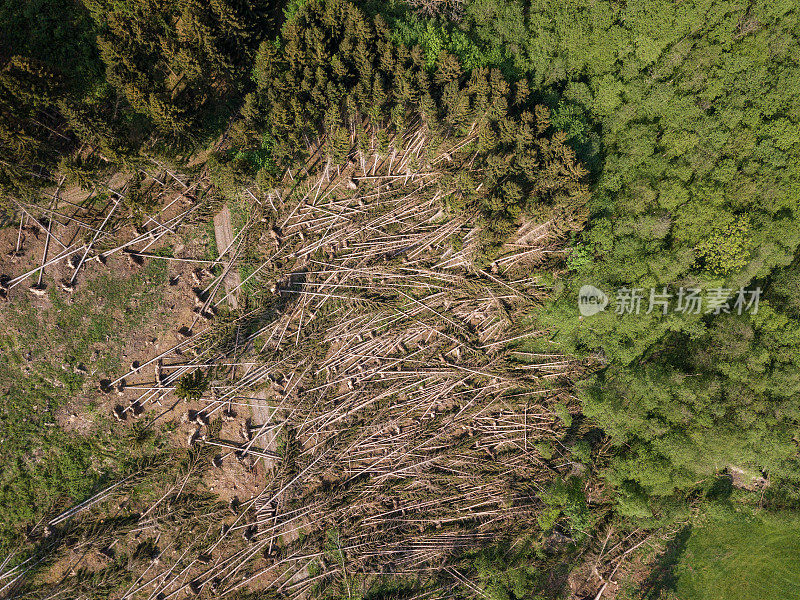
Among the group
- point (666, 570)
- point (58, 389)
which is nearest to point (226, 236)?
point (58, 389)

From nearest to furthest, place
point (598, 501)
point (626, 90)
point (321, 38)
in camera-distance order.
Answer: point (321, 38) → point (626, 90) → point (598, 501)

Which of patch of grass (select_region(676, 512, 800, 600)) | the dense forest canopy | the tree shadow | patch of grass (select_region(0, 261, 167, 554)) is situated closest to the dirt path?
the dense forest canopy

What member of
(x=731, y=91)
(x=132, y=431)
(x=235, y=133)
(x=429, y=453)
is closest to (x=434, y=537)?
(x=429, y=453)

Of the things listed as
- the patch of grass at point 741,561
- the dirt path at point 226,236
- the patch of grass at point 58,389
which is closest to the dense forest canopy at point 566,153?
the patch of grass at point 58,389

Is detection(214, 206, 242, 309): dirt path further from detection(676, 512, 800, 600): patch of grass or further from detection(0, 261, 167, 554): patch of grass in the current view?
detection(676, 512, 800, 600): patch of grass

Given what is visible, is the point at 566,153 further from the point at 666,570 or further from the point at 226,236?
the point at 666,570

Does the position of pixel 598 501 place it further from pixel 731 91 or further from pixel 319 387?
pixel 731 91
